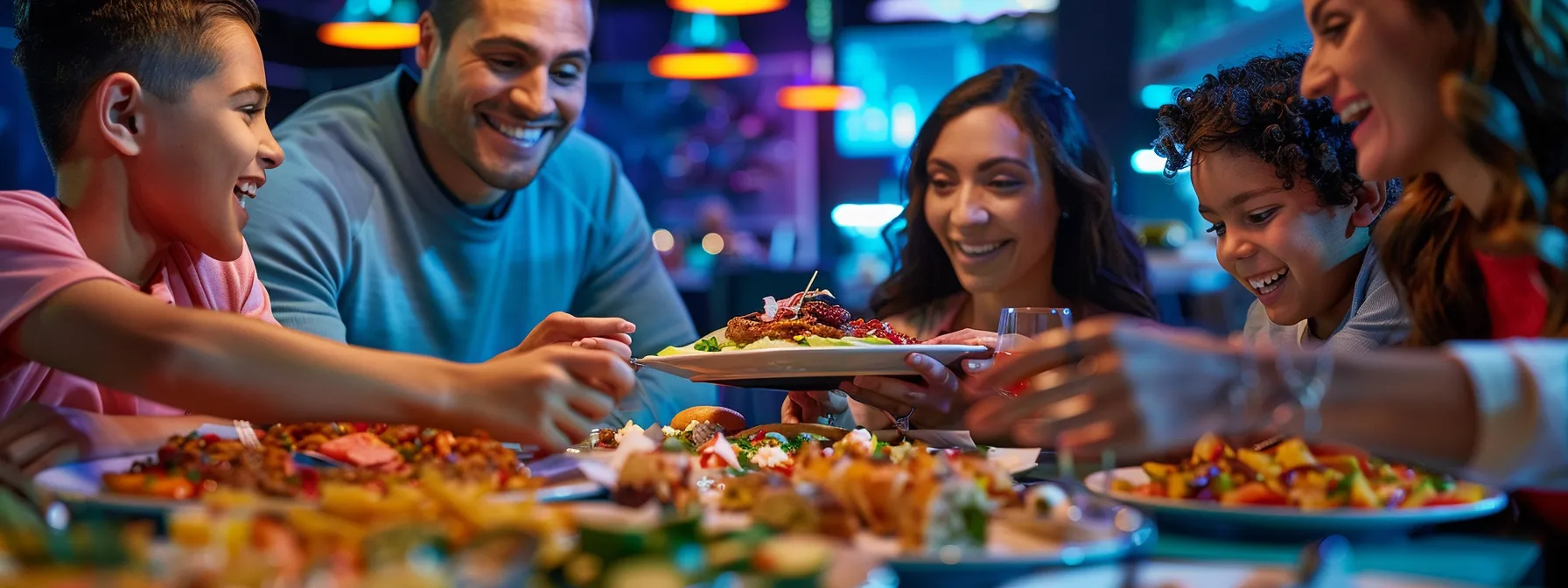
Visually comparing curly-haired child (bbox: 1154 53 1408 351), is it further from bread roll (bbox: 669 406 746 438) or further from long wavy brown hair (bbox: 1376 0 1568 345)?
bread roll (bbox: 669 406 746 438)

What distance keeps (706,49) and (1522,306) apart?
926 centimetres

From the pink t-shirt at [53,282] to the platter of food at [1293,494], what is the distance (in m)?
1.37

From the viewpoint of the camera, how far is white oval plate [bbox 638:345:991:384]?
2.09m

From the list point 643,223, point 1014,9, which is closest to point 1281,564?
point 643,223

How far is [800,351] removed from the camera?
81.0 inches

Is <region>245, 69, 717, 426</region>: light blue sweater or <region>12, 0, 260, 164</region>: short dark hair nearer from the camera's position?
<region>12, 0, 260, 164</region>: short dark hair

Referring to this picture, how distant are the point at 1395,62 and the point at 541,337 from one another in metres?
1.52

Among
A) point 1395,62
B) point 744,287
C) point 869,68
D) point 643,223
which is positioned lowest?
point 744,287

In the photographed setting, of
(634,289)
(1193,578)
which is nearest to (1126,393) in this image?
(1193,578)

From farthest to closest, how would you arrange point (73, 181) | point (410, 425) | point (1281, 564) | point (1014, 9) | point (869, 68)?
point (869, 68), point (1014, 9), point (73, 181), point (410, 425), point (1281, 564)

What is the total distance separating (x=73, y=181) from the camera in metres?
1.87

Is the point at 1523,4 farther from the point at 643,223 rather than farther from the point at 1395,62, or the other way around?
the point at 643,223

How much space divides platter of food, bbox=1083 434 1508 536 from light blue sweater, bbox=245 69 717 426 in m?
1.67

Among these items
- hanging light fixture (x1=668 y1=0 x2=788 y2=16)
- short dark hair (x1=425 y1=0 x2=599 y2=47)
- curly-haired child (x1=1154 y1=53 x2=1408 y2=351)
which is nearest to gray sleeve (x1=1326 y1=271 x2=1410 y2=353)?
curly-haired child (x1=1154 y1=53 x2=1408 y2=351)
